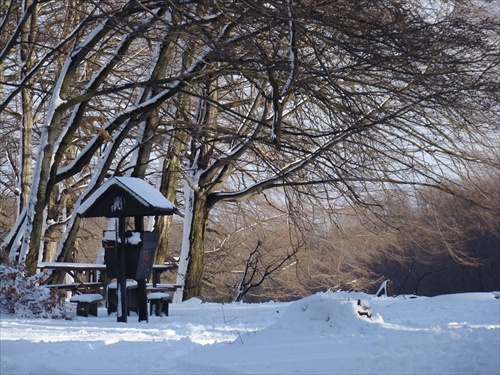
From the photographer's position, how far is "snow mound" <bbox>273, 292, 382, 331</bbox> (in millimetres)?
8625

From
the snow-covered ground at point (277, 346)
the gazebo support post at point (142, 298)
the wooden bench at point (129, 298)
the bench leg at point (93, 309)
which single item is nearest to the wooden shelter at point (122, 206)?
the gazebo support post at point (142, 298)

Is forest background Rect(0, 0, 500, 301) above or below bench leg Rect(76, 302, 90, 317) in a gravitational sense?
above

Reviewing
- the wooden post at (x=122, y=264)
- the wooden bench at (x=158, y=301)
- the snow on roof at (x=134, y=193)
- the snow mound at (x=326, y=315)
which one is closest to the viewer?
the snow mound at (x=326, y=315)

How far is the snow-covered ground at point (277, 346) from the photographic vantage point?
627cm

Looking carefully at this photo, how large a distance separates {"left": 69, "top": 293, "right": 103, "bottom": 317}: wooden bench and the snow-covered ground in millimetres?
1536

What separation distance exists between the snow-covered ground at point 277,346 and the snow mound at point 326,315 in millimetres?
12

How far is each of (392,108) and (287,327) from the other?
9552 millimetres

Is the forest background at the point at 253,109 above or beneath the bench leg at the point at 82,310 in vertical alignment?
above

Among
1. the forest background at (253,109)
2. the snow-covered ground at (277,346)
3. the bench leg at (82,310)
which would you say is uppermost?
the forest background at (253,109)

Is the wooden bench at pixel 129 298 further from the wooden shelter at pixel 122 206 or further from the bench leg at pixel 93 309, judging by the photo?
the wooden shelter at pixel 122 206

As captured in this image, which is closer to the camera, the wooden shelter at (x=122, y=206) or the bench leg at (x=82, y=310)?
the wooden shelter at (x=122, y=206)

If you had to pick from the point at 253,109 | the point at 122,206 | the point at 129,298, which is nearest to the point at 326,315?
the point at 122,206

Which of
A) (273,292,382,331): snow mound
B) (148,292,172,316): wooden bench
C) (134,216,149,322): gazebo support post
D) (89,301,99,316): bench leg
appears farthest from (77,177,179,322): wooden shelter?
(273,292,382,331): snow mound

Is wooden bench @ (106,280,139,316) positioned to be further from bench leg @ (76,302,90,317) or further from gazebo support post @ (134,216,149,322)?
gazebo support post @ (134,216,149,322)
